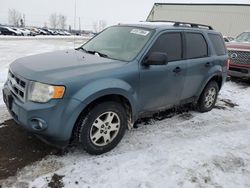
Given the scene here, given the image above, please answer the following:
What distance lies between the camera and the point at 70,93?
309cm

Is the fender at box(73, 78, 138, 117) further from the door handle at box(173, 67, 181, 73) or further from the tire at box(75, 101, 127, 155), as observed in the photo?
the door handle at box(173, 67, 181, 73)

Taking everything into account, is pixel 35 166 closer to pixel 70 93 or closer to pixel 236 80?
pixel 70 93

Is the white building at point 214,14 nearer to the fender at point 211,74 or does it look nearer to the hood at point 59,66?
the fender at point 211,74

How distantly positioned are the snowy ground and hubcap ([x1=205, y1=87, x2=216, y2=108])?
75 cm

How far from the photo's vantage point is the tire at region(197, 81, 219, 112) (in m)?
5.46

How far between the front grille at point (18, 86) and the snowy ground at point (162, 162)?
884 mm

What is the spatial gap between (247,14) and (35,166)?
4134 centimetres

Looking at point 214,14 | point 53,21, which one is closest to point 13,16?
point 53,21

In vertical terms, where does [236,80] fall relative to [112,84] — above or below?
below

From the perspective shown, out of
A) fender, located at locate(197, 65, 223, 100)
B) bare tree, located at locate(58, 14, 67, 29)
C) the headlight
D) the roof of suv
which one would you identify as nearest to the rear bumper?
fender, located at locate(197, 65, 223, 100)

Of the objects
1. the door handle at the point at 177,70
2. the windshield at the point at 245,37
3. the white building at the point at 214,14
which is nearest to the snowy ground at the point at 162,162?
the door handle at the point at 177,70

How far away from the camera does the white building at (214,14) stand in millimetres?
38438

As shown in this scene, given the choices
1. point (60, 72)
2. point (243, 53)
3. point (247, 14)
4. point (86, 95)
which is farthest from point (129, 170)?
point (247, 14)

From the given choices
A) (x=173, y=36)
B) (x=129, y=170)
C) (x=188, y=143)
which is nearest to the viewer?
(x=129, y=170)
